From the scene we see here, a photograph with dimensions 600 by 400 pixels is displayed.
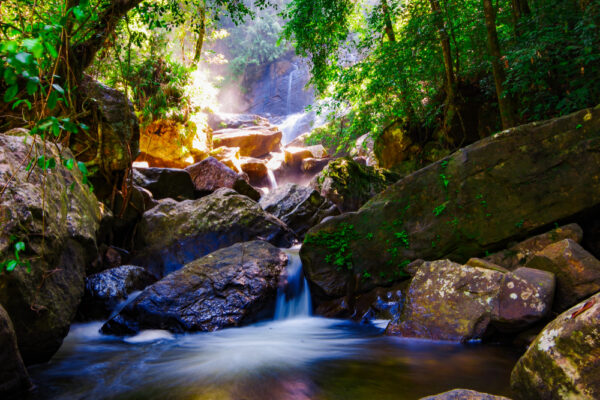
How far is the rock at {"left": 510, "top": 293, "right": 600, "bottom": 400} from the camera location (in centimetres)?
191

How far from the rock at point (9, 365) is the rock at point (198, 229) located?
4.69 metres

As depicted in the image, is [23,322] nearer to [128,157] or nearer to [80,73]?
[80,73]

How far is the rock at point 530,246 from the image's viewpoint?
4445 millimetres

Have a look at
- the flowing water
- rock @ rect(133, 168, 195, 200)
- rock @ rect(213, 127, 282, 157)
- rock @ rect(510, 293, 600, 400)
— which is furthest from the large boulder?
rock @ rect(213, 127, 282, 157)

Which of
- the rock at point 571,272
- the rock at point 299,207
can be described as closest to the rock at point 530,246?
the rock at point 571,272

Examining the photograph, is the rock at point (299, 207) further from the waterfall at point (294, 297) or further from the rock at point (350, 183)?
the waterfall at point (294, 297)

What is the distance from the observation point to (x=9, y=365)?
8.86 ft

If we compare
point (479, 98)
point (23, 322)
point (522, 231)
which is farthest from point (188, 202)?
point (479, 98)

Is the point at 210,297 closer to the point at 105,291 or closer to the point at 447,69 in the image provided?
the point at 105,291

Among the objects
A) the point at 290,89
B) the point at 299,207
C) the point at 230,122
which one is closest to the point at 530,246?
the point at 299,207

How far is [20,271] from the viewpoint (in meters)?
3.05

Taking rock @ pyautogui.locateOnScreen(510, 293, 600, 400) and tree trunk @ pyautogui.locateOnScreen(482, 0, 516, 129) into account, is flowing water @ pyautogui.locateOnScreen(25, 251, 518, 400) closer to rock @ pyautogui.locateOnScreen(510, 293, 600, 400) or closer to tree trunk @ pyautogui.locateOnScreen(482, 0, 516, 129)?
rock @ pyautogui.locateOnScreen(510, 293, 600, 400)

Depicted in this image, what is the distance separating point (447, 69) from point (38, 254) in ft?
29.8

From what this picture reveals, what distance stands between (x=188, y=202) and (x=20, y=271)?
5.65 m
